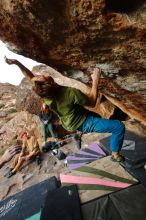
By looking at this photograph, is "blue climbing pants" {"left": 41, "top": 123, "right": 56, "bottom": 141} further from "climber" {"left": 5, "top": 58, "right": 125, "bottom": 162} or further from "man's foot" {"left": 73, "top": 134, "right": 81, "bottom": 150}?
"climber" {"left": 5, "top": 58, "right": 125, "bottom": 162}

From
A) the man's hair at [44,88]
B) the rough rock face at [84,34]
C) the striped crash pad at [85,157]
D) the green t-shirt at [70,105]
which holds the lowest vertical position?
the striped crash pad at [85,157]

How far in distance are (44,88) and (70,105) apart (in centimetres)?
57

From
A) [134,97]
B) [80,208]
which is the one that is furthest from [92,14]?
[80,208]

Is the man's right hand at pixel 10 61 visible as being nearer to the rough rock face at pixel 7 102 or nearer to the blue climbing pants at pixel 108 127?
the blue climbing pants at pixel 108 127

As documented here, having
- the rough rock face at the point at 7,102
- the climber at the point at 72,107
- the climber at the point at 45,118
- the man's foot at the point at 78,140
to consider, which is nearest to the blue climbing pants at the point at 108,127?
the climber at the point at 72,107

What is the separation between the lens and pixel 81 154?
7.22 m

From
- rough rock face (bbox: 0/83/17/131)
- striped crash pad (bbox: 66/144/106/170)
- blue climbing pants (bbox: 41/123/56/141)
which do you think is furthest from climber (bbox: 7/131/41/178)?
rough rock face (bbox: 0/83/17/131)

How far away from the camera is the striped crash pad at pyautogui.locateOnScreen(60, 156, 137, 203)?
194 inches

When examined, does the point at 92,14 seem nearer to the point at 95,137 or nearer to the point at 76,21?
the point at 76,21

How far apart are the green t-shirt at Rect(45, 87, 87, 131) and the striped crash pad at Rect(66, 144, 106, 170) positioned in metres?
2.54

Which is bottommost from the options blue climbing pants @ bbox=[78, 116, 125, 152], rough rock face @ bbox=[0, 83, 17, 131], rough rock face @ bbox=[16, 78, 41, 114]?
rough rock face @ bbox=[0, 83, 17, 131]

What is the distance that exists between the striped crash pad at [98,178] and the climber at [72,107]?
99cm

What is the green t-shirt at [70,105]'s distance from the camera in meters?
3.90

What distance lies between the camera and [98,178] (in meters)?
5.54
